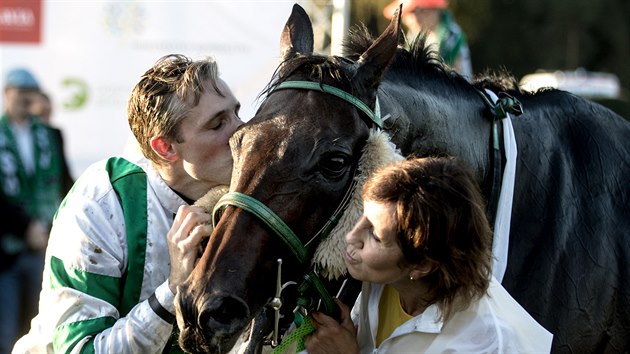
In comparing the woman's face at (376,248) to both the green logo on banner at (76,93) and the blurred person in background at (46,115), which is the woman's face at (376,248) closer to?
the blurred person in background at (46,115)

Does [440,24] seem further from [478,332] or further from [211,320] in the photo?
[211,320]

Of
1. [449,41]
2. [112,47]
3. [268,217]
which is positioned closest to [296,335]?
[268,217]

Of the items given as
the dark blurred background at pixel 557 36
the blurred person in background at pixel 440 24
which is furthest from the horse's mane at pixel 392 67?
the dark blurred background at pixel 557 36

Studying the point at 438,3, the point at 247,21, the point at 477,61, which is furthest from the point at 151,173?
the point at 477,61

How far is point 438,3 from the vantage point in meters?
6.52

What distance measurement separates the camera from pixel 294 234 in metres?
2.50

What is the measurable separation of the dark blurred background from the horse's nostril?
23.2 meters

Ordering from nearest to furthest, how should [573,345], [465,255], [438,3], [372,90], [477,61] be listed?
[465,255]
[372,90]
[573,345]
[438,3]
[477,61]

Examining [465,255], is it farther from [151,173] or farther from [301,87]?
[151,173]

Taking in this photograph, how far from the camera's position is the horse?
8.04 ft

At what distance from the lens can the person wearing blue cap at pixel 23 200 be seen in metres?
6.00

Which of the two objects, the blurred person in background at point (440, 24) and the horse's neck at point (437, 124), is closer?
the horse's neck at point (437, 124)

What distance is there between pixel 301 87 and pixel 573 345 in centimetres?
131

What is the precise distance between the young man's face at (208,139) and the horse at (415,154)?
9.5 inches
